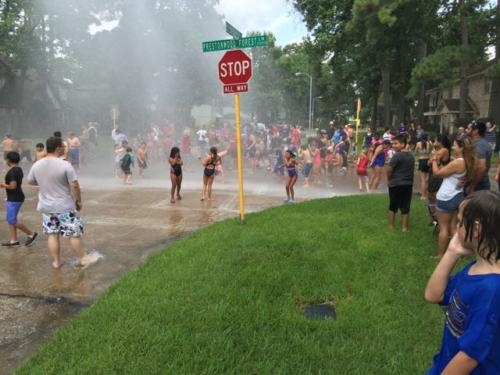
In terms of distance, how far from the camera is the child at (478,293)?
1.61 m

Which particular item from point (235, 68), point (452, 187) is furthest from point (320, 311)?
point (235, 68)

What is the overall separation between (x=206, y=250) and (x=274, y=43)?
6569cm

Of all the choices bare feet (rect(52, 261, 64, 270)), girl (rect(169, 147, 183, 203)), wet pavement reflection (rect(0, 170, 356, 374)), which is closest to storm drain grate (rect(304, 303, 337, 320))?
wet pavement reflection (rect(0, 170, 356, 374))

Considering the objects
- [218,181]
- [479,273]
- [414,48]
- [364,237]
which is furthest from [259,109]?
[479,273]

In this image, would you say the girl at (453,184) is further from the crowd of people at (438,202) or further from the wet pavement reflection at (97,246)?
the wet pavement reflection at (97,246)

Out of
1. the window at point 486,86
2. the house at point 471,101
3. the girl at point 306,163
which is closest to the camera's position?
the girl at point 306,163

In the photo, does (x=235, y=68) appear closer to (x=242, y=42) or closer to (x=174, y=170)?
(x=242, y=42)

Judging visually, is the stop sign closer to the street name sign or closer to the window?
the street name sign

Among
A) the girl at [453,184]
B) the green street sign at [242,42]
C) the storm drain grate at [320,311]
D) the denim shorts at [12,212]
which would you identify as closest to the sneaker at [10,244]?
the denim shorts at [12,212]

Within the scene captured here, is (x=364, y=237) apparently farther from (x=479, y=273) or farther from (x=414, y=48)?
(x=414, y=48)

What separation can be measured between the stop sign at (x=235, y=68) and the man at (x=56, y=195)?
2.58 meters

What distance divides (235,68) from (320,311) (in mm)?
3964

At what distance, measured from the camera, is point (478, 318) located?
5.30 ft

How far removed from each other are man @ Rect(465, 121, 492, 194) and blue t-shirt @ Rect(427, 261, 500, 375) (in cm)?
417
